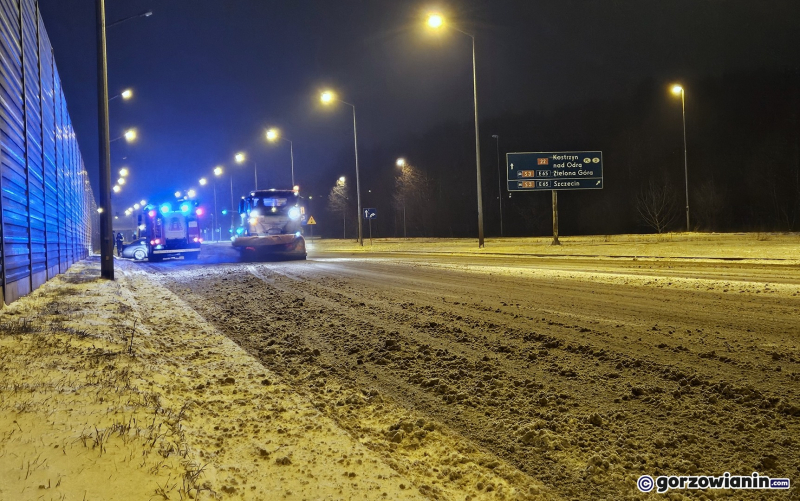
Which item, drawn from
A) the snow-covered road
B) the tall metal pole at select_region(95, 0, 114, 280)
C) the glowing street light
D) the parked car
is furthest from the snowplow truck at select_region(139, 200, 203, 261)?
the snow-covered road

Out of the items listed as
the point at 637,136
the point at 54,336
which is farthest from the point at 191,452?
the point at 637,136

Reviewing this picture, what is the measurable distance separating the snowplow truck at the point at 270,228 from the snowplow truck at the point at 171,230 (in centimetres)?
786

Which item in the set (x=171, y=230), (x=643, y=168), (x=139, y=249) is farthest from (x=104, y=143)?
(x=643, y=168)

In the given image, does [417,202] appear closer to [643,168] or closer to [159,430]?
[643,168]

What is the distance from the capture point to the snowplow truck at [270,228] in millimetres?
30453

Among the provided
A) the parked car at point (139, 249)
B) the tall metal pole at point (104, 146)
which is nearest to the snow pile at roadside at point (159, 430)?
the tall metal pole at point (104, 146)

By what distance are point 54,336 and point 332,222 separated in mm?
101502

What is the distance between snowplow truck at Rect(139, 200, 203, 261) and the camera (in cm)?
3731

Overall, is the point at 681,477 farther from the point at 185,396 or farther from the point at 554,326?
the point at 554,326

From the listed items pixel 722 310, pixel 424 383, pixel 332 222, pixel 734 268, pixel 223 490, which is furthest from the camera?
pixel 332 222

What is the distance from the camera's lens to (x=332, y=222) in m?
109

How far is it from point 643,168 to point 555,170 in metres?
37.1

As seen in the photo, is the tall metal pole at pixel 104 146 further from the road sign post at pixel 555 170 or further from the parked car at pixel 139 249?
the road sign post at pixel 555 170

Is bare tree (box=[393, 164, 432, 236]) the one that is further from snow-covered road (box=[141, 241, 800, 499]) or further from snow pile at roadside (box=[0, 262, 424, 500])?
snow pile at roadside (box=[0, 262, 424, 500])
